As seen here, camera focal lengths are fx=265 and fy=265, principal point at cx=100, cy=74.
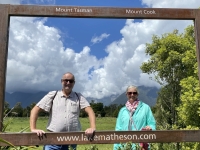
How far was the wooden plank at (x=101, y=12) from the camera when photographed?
3170mm

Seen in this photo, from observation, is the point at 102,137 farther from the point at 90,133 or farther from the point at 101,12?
the point at 101,12

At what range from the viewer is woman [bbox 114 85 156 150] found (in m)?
3.60

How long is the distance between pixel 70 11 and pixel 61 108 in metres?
1.20

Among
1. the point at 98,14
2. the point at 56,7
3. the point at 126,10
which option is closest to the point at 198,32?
the point at 126,10

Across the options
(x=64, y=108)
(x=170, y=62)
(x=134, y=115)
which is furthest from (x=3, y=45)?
(x=170, y=62)

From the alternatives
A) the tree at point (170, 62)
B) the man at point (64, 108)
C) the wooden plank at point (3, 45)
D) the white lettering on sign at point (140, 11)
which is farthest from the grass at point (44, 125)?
the tree at point (170, 62)

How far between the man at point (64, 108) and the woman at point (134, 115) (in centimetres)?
65

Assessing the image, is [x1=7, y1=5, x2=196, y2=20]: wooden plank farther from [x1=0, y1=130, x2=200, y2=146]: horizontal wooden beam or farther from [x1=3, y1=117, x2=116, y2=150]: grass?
[x1=3, y1=117, x2=116, y2=150]: grass

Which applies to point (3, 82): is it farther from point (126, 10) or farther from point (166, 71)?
point (166, 71)

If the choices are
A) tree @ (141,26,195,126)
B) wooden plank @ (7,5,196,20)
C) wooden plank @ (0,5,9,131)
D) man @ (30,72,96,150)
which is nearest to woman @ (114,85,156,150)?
man @ (30,72,96,150)

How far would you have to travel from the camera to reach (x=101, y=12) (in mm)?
3246

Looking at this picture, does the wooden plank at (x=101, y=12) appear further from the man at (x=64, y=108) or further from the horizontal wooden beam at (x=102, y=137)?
the horizontal wooden beam at (x=102, y=137)

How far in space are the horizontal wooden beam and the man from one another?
1.29 feet

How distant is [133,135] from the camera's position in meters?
2.91
